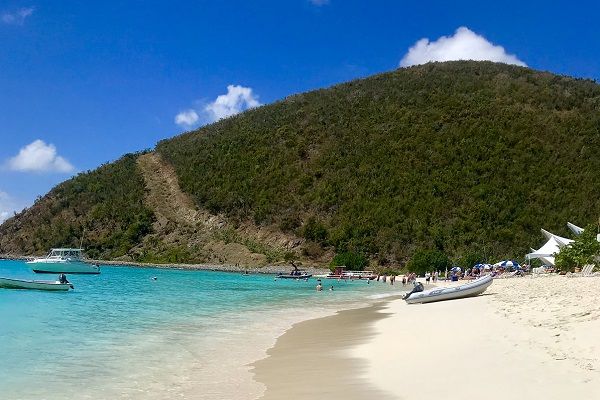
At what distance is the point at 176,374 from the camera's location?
10.9 metres

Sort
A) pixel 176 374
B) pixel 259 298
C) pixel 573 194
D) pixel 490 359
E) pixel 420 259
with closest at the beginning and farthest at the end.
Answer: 1. pixel 490 359
2. pixel 176 374
3. pixel 259 298
4. pixel 420 259
5. pixel 573 194

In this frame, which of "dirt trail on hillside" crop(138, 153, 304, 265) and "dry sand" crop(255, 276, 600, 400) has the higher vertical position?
"dirt trail on hillside" crop(138, 153, 304, 265)

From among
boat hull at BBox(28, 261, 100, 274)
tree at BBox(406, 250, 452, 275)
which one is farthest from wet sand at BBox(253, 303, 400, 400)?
tree at BBox(406, 250, 452, 275)

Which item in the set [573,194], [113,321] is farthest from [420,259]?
[113,321]

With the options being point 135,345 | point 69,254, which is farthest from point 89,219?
point 135,345

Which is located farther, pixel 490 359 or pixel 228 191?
pixel 228 191

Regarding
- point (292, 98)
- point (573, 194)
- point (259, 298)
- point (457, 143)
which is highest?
point (292, 98)

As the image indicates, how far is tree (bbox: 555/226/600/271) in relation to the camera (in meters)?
36.8

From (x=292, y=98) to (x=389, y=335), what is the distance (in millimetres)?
102096

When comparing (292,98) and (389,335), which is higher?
(292,98)

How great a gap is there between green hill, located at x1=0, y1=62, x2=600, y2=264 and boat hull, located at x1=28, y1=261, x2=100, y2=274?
24.1m

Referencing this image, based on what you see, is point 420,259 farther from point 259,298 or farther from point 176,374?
point 176,374

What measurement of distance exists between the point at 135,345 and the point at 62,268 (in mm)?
44390

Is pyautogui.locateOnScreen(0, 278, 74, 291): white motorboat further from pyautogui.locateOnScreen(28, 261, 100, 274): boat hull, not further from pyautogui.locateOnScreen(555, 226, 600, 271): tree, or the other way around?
pyautogui.locateOnScreen(555, 226, 600, 271): tree
